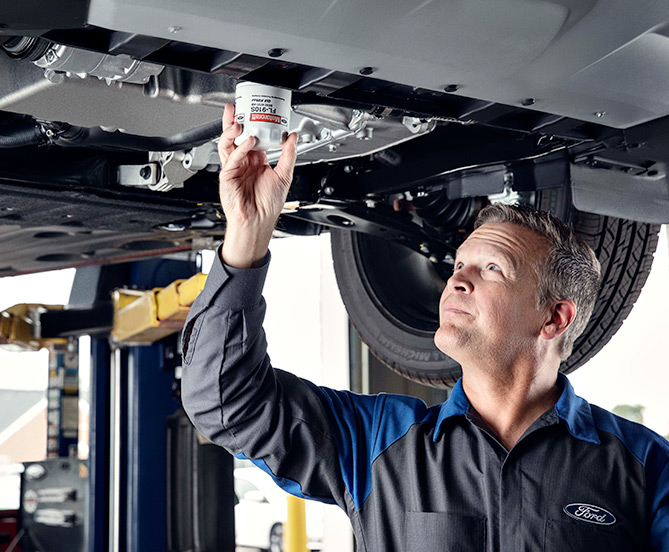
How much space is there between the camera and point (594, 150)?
1606mm

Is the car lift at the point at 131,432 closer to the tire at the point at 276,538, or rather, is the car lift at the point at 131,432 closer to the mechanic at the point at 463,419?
the mechanic at the point at 463,419

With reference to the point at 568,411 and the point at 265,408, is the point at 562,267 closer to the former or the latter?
the point at 568,411

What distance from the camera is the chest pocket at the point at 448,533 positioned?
1.35 m

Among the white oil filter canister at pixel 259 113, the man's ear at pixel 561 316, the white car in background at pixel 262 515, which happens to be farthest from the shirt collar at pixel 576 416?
the white car in background at pixel 262 515

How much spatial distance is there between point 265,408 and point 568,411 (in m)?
0.52

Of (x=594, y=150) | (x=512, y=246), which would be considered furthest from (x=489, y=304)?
(x=594, y=150)

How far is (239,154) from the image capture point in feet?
4.11

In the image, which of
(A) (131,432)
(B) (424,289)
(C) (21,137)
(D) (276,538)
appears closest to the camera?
(C) (21,137)

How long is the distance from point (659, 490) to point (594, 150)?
0.65 meters

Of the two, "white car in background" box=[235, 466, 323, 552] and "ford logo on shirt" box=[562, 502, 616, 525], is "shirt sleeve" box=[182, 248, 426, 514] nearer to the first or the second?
"ford logo on shirt" box=[562, 502, 616, 525]

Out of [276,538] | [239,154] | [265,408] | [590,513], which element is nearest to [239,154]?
[239,154]

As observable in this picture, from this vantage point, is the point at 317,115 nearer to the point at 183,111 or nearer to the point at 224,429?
the point at 183,111

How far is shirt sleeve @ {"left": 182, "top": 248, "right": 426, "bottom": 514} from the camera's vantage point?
1.33 metres

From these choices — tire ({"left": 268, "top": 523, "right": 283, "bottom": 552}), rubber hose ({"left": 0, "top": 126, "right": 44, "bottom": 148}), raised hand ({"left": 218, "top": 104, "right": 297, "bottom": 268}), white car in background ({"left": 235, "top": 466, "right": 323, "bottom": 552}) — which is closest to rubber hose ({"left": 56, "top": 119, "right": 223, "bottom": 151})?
rubber hose ({"left": 0, "top": 126, "right": 44, "bottom": 148})
